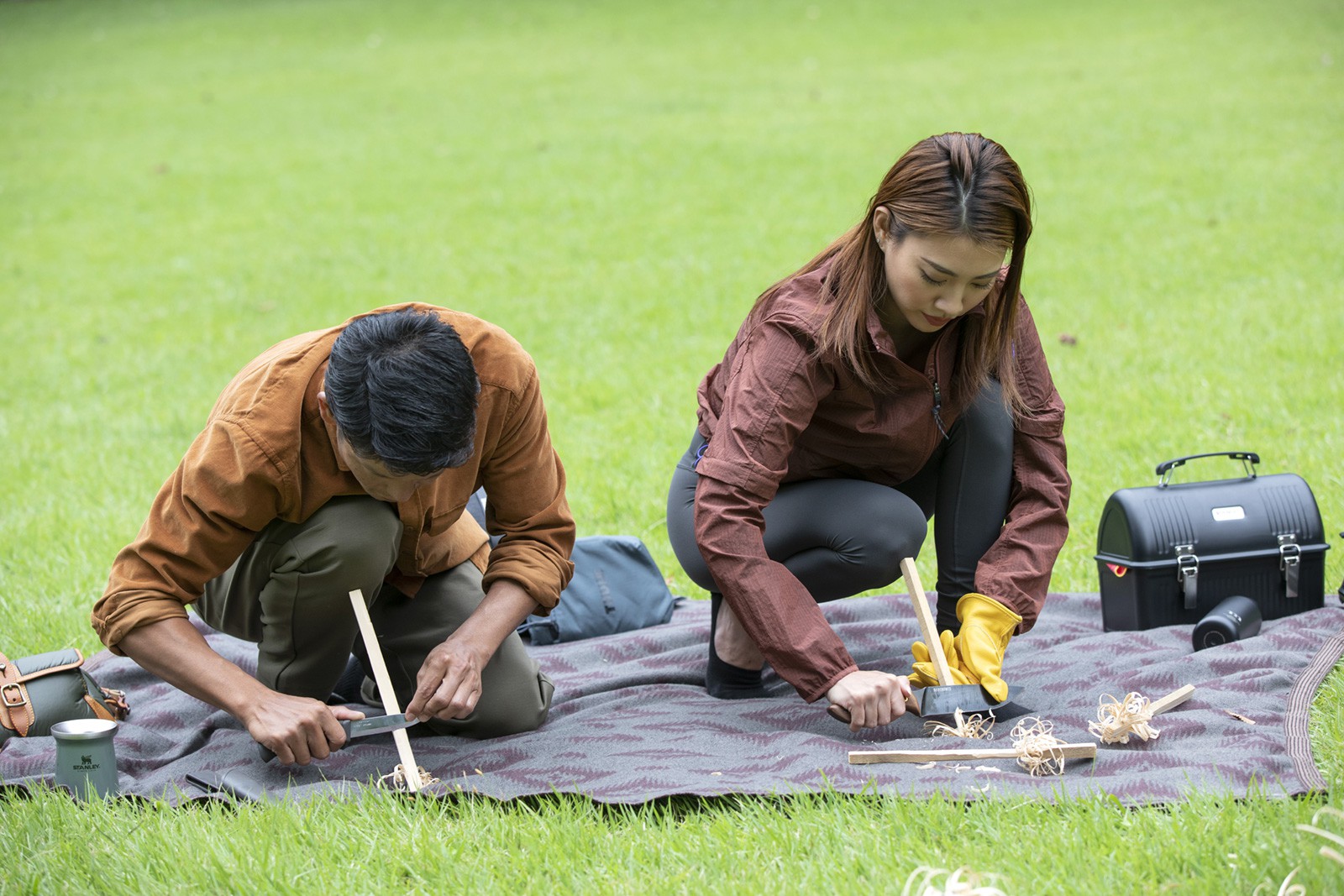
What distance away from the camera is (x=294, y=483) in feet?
9.37

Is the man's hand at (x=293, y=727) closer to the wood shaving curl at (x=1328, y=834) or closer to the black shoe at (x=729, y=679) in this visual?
the black shoe at (x=729, y=679)

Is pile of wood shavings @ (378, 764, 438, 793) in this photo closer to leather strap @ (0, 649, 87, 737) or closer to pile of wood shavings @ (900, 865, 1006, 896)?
leather strap @ (0, 649, 87, 737)

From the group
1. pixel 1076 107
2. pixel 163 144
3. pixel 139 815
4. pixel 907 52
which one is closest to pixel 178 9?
pixel 163 144

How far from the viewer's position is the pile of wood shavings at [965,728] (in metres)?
2.98

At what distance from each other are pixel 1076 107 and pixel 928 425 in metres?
10.4

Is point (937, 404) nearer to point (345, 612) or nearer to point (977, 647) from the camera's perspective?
point (977, 647)

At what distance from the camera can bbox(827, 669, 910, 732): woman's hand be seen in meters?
2.82

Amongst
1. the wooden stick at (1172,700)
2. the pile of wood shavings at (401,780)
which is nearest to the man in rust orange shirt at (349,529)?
the pile of wood shavings at (401,780)

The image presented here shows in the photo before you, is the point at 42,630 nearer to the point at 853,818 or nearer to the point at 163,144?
the point at 853,818

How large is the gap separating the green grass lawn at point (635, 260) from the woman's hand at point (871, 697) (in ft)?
0.82

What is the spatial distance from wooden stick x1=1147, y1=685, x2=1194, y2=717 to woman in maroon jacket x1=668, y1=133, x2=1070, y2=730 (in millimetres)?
343

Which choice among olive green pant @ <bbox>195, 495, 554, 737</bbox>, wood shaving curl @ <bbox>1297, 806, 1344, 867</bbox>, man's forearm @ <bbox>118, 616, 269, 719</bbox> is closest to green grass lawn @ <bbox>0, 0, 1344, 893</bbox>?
wood shaving curl @ <bbox>1297, 806, 1344, 867</bbox>

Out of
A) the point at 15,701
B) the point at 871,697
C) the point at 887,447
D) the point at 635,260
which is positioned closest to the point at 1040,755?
the point at 871,697

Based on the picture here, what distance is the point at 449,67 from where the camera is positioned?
17469 mm
